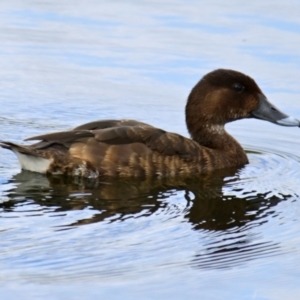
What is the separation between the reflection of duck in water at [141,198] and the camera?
7.79 m

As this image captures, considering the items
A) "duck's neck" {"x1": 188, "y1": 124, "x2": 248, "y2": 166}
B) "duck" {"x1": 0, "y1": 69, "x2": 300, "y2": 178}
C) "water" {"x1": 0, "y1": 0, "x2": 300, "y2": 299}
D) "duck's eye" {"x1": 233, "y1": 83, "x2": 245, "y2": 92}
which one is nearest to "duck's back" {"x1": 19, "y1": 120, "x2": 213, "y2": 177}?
"duck" {"x1": 0, "y1": 69, "x2": 300, "y2": 178}

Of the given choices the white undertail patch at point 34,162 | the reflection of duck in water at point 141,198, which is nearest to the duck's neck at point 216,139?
the reflection of duck in water at point 141,198

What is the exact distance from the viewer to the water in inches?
255

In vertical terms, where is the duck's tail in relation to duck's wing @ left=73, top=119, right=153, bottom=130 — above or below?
below

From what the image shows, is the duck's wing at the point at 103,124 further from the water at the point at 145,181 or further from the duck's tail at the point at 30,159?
the water at the point at 145,181

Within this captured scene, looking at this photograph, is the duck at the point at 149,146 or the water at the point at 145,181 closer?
the water at the point at 145,181

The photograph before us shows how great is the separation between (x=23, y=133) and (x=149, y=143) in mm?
1634

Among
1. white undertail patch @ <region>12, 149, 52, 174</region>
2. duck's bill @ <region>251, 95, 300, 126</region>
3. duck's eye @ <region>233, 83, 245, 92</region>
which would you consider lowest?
white undertail patch @ <region>12, 149, 52, 174</region>

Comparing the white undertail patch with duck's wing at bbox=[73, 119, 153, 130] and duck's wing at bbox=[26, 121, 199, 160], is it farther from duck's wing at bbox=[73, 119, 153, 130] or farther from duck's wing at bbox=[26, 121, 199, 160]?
duck's wing at bbox=[73, 119, 153, 130]

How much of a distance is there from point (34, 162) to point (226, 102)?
6.65 ft

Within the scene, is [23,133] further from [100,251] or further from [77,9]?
[77,9]

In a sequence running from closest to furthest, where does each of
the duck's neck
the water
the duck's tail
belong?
the water
the duck's tail
the duck's neck

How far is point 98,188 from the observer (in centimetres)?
857

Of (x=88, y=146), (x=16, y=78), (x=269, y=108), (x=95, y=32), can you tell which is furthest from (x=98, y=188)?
(x=95, y=32)
